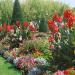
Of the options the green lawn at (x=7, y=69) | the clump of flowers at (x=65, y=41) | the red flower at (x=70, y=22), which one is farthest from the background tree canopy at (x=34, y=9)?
Result: the red flower at (x=70, y=22)

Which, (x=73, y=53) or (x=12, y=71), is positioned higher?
(x=73, y=53)

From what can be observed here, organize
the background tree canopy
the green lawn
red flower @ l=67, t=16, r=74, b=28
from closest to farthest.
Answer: red flower @ l=67, t=16, r=74, b=28, the green lawn, the background tree canopy

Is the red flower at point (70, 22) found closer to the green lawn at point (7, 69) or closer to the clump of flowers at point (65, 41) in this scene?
the clump of flowers at point (65, 41)

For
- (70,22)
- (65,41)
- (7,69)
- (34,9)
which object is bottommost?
(7,69)

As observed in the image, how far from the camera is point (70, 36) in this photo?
10484mm

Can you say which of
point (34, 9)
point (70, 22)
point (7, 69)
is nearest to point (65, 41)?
point (70, 22)

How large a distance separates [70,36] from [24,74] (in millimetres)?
2949

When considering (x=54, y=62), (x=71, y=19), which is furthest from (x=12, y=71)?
(x=71, y=19)

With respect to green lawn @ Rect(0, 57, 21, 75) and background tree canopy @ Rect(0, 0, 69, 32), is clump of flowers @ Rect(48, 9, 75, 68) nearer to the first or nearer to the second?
green lawn @ Rect(0, 57, 21, 75)

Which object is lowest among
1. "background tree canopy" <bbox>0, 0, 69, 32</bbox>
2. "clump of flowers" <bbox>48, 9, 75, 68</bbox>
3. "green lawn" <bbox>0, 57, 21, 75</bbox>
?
"green lawn" <bbox>0, 57, 21, 75</bbox>

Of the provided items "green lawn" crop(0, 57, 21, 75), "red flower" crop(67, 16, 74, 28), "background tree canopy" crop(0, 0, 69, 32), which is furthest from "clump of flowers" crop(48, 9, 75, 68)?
"background tree canopy" crop(0, 0, 69, 32)

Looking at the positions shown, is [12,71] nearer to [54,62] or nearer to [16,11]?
[54,62]

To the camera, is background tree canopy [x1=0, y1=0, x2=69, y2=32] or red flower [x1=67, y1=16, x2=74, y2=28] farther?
background tree canopy [x1=0, y1=0, x2=69, y2=32]

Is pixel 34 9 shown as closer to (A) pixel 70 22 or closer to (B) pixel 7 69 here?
(B) pixel 7 69
